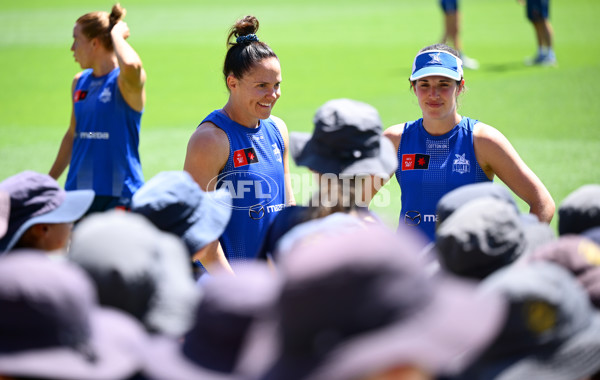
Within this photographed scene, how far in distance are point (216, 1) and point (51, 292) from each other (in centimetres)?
3449

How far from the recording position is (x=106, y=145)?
19.4 ft

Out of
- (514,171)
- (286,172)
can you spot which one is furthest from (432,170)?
(286,172)

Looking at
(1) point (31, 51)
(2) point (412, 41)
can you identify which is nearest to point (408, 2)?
(2) point (412, 41)

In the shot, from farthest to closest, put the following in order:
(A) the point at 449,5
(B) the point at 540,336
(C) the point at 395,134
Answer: (A) the point at 449,5
(C) the point at 395,134
(B) the point at 540,336

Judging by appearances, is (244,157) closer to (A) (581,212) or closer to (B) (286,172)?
(B) (286,172)

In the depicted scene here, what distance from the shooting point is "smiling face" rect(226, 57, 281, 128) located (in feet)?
16.3

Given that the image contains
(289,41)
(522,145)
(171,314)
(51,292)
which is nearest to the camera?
(51,292)

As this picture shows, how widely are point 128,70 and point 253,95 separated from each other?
130 centimetres

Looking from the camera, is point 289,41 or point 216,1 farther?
point 216,1

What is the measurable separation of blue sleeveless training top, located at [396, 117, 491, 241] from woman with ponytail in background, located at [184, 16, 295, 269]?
831 mm

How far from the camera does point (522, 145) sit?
10422 mm

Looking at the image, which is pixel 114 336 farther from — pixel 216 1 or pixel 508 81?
pixel 216 1

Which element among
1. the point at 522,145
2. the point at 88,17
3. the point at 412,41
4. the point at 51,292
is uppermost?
the point at 412,41

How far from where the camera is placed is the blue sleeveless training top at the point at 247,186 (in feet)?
15.9
